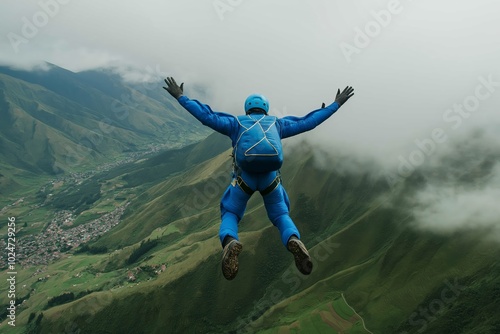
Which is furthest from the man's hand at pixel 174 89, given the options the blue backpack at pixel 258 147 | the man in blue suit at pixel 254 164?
the blue backpack at pixel 258 147

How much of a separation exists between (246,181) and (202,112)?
271 centimetres

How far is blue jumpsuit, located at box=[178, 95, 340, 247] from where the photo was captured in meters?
11.5

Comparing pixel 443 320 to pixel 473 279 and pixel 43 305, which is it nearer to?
pixel 473 279

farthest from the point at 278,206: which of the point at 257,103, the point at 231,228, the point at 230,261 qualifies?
the point at 257,103

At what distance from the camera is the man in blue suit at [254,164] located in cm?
1073

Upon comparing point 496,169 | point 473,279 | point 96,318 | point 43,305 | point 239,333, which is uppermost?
point 496,169

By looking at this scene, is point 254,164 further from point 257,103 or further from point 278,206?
point 257,103

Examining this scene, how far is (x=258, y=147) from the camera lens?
10.9 metres

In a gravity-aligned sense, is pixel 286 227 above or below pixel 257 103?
below

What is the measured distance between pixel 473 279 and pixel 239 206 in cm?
11866

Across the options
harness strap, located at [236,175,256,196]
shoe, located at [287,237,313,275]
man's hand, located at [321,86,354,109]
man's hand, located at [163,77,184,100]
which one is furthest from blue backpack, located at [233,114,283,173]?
man's hand, located at [321,86,354,109]

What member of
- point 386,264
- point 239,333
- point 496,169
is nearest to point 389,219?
point 386,264

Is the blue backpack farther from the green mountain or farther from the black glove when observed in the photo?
the green mountain

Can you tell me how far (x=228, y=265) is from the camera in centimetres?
1021
